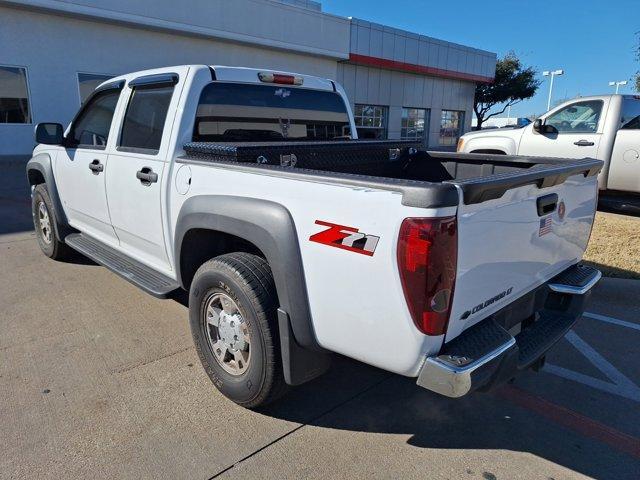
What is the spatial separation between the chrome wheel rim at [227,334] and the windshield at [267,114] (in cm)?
121

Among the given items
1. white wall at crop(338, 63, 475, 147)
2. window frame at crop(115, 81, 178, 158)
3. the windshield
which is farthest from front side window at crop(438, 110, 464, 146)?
window frame at crop(115, 81, 178, 158)

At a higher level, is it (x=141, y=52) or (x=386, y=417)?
(x=141, y=52)

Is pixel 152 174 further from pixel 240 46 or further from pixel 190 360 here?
pixel 240 46

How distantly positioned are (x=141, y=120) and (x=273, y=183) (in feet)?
5.89

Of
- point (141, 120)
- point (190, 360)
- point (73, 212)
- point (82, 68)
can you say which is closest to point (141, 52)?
point (82, 68)

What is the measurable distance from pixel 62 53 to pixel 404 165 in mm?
14537

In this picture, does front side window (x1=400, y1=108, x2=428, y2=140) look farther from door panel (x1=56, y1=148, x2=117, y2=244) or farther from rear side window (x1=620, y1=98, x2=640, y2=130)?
door panel (x1=56, y1=148, x2=117, y2=244)

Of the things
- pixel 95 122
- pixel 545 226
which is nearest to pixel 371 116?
pixel 95 122

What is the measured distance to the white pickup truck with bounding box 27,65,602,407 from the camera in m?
1.92

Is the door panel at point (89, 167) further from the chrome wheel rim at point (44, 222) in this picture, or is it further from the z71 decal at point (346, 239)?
the z71 decal at point (346, 239)

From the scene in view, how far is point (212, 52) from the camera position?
18.2 m

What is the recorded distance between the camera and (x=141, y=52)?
16.1m

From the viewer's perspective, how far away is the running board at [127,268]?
3.28m

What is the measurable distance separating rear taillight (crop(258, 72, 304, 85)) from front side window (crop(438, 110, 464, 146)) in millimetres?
27450
